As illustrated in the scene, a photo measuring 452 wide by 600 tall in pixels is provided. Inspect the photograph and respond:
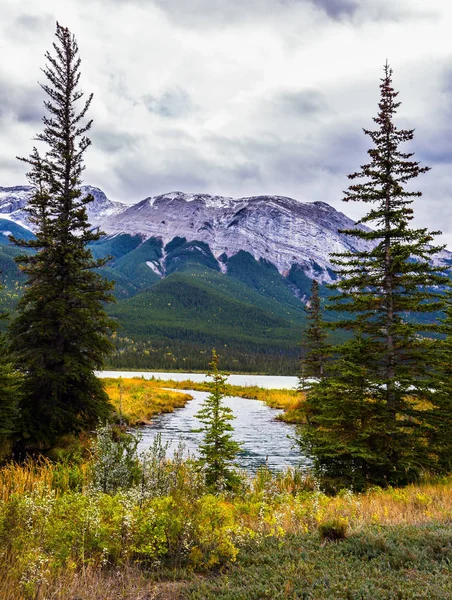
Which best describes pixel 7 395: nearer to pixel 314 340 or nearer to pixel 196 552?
pixel 196 552

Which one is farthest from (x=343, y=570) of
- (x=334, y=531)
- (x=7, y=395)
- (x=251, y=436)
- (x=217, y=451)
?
(x=251, y=436)

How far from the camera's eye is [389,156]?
14.9 meters

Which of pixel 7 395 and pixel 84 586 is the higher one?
pixel 7 395

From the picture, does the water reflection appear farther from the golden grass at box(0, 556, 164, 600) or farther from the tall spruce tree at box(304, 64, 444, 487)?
the golden grass at box(0, 556, 164, 600)

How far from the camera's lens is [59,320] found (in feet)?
53.0

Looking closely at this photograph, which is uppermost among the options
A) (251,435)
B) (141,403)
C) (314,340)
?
(314,340)

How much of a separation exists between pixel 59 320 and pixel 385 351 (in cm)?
1144

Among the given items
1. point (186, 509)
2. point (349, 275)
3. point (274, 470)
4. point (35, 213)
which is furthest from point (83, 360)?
point (186, 509)

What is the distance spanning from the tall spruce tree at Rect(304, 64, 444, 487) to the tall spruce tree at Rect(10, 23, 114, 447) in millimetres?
8821

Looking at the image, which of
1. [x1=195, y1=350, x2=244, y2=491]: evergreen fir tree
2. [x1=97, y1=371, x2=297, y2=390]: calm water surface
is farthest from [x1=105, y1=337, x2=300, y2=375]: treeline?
[x1=195, y1=350, x2=244, y2=491]: evergreen fir tree

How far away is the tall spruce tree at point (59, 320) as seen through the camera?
1586 centimetres

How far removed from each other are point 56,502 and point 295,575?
12.2 ft

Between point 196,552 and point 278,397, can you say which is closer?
point 196,552

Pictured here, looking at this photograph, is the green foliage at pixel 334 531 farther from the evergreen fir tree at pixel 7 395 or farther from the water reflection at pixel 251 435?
the evergreen fir tree at pixel 7 395
